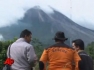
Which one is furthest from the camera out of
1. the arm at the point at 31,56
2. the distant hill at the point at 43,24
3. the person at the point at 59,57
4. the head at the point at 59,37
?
the distant hill at the point at 43,24

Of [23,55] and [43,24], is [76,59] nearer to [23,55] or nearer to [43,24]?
[23,55]

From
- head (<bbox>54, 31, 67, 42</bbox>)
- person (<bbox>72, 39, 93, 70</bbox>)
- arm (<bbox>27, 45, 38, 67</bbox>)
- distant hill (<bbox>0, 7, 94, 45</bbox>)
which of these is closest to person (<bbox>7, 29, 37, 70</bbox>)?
arm (<bbox>27, 45, 38, 67</bbox>)

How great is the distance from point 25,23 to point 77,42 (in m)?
174

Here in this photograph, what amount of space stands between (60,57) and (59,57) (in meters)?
0.02

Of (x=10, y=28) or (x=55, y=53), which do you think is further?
(x=10, y=28)

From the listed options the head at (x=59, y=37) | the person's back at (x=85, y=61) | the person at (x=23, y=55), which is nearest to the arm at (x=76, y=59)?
the person's back at (x=85, y=61)

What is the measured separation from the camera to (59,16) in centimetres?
17575

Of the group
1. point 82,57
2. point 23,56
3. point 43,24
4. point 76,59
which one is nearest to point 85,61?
point 82,57

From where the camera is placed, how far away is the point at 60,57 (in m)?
6.76

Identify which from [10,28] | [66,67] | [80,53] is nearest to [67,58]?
[66,67]

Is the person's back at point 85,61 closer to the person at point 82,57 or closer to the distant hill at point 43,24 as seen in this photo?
the person at point 82,57

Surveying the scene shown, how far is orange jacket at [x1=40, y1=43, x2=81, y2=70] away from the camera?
674 cm

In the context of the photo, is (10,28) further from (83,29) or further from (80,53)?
(80,53)

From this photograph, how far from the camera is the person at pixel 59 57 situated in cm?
673
